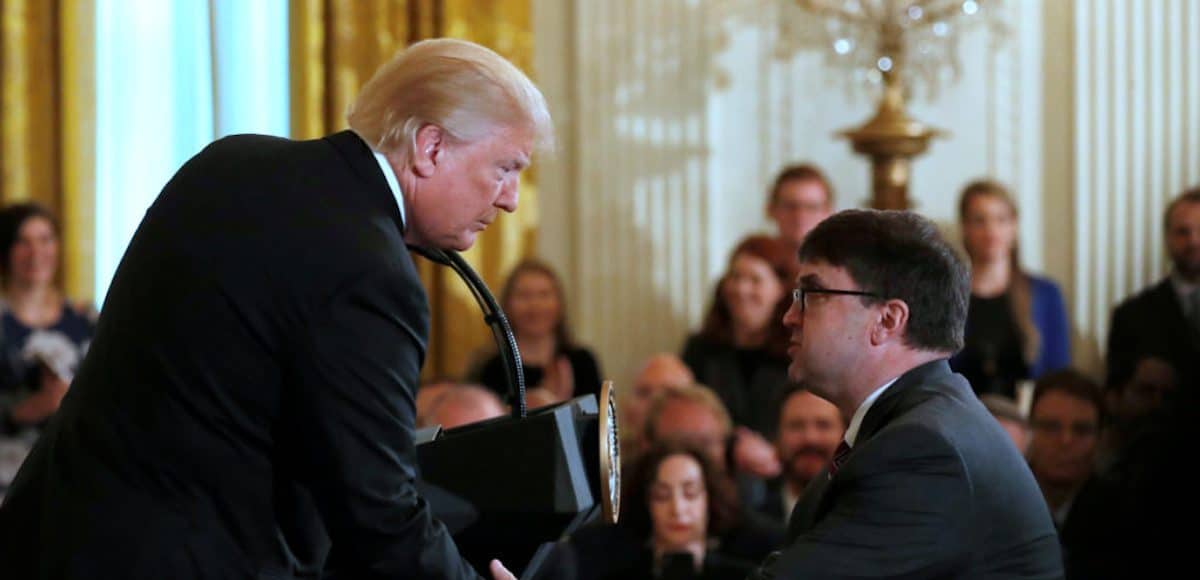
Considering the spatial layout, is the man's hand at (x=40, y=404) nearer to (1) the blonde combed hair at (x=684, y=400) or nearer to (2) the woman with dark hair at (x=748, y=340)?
(1) the blonde combed hair at (x=684, y=400)

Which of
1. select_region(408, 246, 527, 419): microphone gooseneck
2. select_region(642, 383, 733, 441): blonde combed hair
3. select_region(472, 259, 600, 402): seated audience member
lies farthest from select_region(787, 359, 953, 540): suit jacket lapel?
select_region(472, 259, 600, 402): seated audience member

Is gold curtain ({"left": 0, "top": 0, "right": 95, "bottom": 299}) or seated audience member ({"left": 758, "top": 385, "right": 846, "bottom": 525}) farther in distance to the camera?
gold curtain ({"left": 0, "top": 0, "right": 95, "bottom": 299})

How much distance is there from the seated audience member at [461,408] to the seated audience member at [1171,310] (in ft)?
7.16

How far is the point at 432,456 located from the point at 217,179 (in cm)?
48

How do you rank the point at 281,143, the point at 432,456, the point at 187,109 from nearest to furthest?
the point at 281,143 → the point at 432,456 → the point at 187,109

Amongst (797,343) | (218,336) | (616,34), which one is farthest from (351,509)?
(616,34)

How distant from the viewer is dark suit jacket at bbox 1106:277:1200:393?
5.71m

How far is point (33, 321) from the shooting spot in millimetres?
5840

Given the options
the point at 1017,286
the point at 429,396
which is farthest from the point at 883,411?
the point at 1017,286

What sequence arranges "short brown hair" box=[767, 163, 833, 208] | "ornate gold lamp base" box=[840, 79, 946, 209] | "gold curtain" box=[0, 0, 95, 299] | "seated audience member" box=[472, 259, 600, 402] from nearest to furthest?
"seated audience member" box=[472, 259, 600, 402]
"short brown hair" box=[767, 163, 833, 208]
"ornate gold lamp base" box=[840, 79, 946, 209]
"gold curtain" box=[0, 0, 95, 299]

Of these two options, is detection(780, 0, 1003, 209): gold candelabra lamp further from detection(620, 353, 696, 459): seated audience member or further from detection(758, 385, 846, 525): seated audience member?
detection(758, 385, 846, 525): seated audience member

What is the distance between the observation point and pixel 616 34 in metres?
6.81

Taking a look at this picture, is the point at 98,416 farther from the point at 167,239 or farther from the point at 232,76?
the point at 232,76

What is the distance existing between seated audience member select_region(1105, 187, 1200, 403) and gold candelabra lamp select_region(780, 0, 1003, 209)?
Result: 2.72 ft
